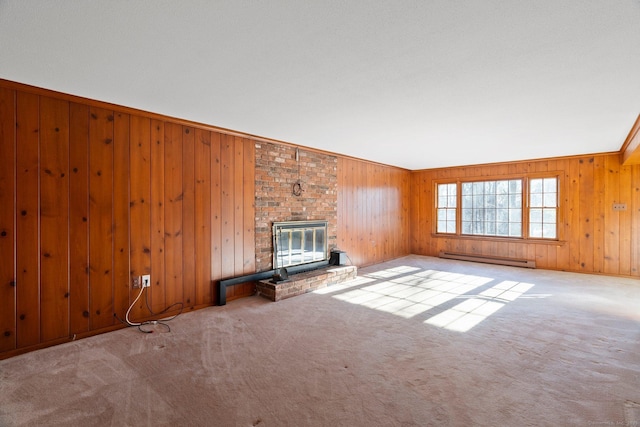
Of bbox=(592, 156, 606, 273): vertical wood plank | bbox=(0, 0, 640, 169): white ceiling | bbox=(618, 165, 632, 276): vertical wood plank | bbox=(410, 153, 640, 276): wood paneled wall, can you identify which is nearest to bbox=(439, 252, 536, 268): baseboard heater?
bbox=(410, 153, 640, 276): wood paneled wall

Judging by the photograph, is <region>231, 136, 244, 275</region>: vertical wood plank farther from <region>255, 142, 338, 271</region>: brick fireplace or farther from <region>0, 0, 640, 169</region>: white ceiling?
<region>0, 0, 640, 169</region>: white ceiling

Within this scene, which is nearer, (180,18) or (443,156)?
(180,18)

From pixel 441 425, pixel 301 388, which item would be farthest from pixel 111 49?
pixel 441 425

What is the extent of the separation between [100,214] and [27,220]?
1.66ft

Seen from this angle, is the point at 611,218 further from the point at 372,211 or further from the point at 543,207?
the point at 372,211

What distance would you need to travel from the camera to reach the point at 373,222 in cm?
634

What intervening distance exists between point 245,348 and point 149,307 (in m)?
1.38

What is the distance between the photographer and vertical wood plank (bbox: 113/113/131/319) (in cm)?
291

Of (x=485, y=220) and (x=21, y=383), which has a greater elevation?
(x=485, y=220)

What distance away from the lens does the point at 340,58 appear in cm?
198

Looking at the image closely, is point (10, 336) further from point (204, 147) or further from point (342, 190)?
point (342, 190)

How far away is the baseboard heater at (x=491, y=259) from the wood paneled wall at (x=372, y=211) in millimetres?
1108

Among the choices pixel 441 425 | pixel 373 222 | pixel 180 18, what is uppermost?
pixel 180 18

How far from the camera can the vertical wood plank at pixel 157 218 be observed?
125 inches
